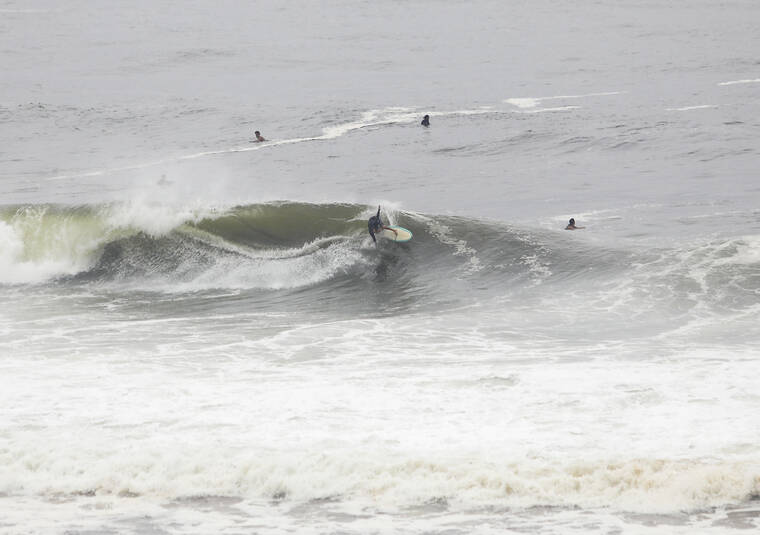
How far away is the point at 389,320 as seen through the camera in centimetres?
1567

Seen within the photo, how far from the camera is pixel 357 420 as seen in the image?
10391 mm

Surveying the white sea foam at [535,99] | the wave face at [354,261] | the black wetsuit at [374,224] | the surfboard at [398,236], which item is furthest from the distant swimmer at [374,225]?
the white sea foam at [535,99]

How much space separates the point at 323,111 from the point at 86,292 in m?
29.3

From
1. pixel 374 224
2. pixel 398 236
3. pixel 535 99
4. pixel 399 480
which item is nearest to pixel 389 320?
pixel 374 224

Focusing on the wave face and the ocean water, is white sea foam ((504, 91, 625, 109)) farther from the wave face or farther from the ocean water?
the wave face

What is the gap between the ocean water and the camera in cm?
862

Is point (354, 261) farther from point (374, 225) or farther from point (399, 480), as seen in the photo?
point (399, 480)

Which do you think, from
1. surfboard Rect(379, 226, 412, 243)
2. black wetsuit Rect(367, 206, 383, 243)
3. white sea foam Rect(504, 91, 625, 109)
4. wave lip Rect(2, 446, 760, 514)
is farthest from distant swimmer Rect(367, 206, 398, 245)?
white sea foam Rect(504, 91, 625, 109)

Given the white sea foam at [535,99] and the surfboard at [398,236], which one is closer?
the surfboard at [398,236]

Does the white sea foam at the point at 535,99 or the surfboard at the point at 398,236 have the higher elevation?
the white sea foam at the point at 535,99

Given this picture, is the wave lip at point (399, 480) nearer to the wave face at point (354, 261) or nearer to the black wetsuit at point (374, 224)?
the wave face at point (354, 261)

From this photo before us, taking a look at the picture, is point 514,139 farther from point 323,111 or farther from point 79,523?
point 79,523

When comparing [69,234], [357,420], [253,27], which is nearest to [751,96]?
[69,234]

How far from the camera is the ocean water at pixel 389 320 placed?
8.62 meters
